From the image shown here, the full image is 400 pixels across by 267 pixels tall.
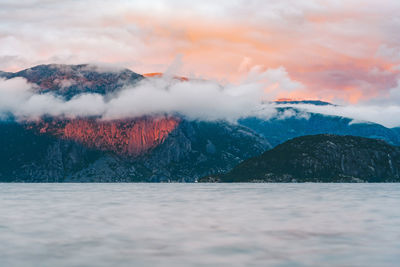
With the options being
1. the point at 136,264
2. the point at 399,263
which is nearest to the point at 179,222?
the point at 136,264

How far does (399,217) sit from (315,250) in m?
47.1

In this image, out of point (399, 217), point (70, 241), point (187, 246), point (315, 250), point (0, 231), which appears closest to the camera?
point (315, 250)

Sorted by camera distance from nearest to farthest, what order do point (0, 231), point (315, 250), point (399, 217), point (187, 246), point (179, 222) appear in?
1. point (315, 250)
2. point (187, 246)
3. point (0, 231)
4. point (179, 222)
5. point (399, 217)

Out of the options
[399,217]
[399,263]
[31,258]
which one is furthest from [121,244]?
[399,217]

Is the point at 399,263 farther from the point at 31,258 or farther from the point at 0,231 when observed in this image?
the point at 0,231

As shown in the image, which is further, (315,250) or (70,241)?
(70,241)

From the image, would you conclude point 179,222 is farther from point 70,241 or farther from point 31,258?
point 31,258

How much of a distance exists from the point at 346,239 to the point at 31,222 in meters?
51.8

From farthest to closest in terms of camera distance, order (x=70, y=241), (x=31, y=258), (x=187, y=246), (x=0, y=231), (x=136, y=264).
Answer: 1. (x=0, y=231)
2. (x=70, y=241)
3. (x=187, y=246)
4. (x=31, y=258)
5. (x=136, y=264)

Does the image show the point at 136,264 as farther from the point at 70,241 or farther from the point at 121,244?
the point at 70,241

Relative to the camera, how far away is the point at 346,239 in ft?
193

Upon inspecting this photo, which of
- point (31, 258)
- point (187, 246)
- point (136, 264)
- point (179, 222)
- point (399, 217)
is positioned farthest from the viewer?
point (399, 217)

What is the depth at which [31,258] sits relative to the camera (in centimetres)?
4659

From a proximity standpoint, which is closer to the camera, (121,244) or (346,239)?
(121,244)
